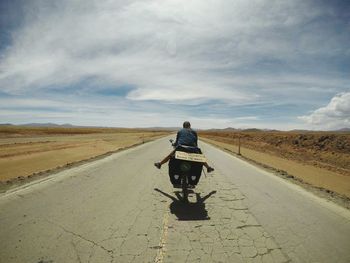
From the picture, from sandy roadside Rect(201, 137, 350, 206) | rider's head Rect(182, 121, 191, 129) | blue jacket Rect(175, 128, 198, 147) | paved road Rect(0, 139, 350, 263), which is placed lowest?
sandy roadside Rect(201, 137, 350, 206)

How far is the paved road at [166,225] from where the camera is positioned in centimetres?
449

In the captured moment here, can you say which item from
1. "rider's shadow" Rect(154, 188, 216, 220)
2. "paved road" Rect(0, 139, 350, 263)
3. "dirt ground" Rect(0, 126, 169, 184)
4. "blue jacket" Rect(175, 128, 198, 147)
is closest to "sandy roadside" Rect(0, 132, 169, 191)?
"dirt ground" Rect(0, 126, 169, 184)

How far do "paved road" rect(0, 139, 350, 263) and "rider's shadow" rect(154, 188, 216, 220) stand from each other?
23 millimetres

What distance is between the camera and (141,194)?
8.54 m

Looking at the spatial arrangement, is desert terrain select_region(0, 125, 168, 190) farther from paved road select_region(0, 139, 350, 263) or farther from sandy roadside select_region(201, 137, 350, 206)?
sandy roadside select_region(201, 137, 350, 206)

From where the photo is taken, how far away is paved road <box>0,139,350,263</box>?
449cm

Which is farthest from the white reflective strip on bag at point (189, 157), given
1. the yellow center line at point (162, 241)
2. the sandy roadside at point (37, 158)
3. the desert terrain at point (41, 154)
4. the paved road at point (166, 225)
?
the desert terrain at point (41, 154)

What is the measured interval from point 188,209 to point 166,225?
1.33 metres

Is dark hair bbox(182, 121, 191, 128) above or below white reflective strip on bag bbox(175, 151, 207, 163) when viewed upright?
above

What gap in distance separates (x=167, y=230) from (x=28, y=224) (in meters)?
2.83

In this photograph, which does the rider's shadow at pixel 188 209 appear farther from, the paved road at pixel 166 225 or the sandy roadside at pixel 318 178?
the sandy roadside at pixel 318 178

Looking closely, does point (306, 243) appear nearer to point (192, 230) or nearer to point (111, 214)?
point (192, 230)

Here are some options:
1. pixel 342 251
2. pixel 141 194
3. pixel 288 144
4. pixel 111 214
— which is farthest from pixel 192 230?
pixel 288 144

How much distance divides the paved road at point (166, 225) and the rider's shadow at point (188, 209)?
2cm
